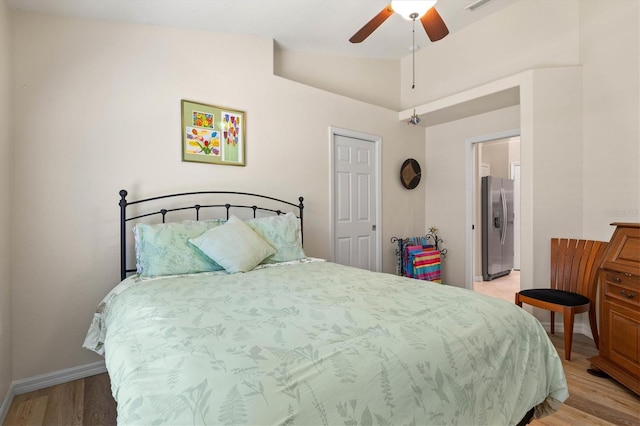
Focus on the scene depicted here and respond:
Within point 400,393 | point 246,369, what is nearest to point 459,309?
point 400,393

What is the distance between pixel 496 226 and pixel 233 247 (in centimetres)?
487

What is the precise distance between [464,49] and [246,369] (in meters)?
4.40

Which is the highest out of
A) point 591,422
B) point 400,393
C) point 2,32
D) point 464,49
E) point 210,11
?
point 464,49

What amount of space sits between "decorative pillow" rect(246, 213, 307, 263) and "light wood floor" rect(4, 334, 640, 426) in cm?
139

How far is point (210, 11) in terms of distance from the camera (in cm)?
256

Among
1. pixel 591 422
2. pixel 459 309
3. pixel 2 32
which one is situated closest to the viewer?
pixel 459 309

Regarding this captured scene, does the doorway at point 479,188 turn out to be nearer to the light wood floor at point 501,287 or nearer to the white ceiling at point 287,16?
the light wood floor at point 501,287

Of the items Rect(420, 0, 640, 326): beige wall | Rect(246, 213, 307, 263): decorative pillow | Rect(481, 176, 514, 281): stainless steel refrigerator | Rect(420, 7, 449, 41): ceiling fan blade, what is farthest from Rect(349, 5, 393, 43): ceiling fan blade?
Rect(481, 176, 514, 281): stainless steel refrigerator

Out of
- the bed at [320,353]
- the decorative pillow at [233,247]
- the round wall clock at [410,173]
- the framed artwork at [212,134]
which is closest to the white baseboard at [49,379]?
the bed at [320,353]

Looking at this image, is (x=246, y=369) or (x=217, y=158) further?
(x=217, y=158)

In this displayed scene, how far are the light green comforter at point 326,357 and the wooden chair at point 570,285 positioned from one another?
129 centimetres

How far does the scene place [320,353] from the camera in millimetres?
926

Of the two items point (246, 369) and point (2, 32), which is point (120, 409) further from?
point (2, 32)

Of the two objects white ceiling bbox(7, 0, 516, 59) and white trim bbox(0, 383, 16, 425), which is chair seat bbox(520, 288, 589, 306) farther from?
white trim bbox(0, 383, 16, 425)
